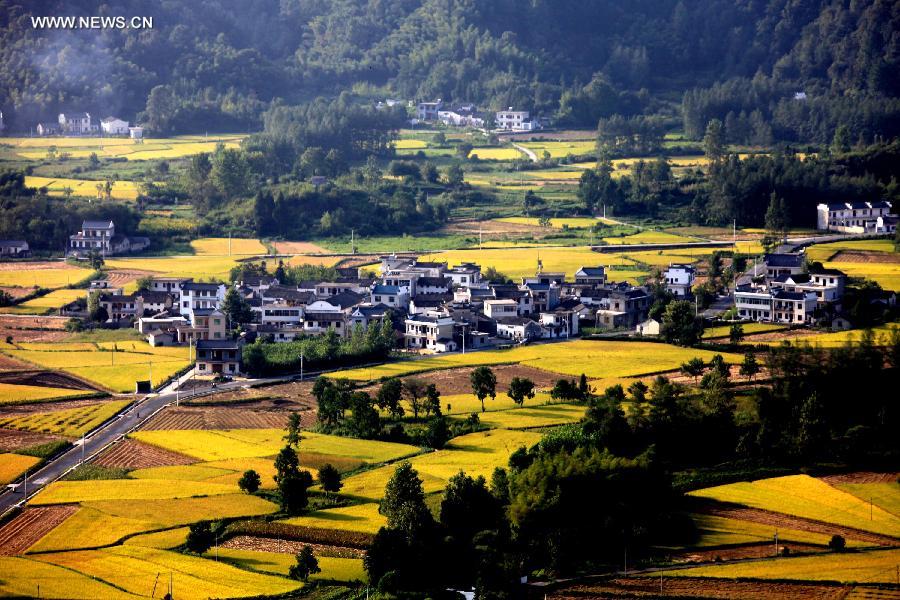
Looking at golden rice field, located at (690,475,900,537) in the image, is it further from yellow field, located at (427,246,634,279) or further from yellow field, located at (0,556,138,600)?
yellow field, located at (427,246,634,279)

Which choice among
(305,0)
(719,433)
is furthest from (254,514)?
(305,0)

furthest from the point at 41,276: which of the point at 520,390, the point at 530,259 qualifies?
the point at 520,390

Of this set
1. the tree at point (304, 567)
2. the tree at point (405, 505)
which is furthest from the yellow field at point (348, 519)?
the tree at point (304, 567)

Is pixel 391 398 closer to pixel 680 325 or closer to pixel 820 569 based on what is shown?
pixel 680 325

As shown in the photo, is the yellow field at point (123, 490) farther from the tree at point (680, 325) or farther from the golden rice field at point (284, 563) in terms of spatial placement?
the tree at point (680, 325)

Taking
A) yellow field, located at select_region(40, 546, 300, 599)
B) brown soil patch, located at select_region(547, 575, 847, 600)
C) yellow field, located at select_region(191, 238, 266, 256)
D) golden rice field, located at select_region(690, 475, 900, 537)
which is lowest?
brown soil patch, located at select_region(547, 575, 847, 600)

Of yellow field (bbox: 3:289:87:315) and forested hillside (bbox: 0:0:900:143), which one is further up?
forested hillside (bbox: 0:0:900:143)

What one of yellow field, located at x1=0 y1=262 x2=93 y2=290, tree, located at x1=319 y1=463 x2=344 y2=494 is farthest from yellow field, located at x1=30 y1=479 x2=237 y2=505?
yellow field, located at x1=0 y1=262 x2=93 y2=290
